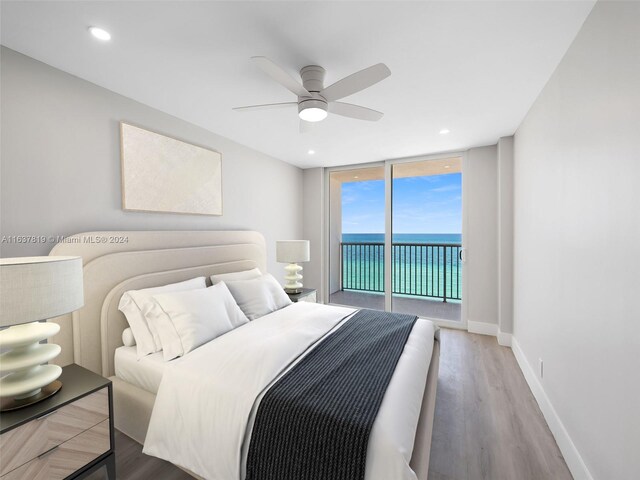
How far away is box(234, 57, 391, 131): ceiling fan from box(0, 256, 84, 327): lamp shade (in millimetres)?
1438

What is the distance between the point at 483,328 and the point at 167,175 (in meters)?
4.33

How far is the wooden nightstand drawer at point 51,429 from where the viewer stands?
123 cm

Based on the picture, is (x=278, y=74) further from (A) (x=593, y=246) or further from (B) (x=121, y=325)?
(B) (x=121, y=325)

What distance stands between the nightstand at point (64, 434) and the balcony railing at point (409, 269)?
3.90 meters

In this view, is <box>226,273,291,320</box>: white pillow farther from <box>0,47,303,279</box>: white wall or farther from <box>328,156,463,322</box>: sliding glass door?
<box>328,156,463,322</box>: sliding glass door

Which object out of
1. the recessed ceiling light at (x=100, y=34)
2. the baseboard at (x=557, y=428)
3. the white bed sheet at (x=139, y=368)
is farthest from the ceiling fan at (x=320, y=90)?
the baseboard at (x=557, y=428)

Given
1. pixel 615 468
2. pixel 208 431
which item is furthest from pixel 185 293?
pixel 615 468

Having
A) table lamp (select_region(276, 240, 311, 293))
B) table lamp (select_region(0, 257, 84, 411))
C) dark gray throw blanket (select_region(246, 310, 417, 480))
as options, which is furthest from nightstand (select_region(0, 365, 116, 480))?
table lamp (select_region(276, 240, 311, 293))

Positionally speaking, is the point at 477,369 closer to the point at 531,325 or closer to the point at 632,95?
the point at 531,325

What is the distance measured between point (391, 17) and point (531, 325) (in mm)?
2780

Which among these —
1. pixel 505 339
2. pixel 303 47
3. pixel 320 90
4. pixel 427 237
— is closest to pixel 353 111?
pixel 320 90

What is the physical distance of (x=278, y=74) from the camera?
159cm

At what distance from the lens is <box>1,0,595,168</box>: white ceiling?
1458mm

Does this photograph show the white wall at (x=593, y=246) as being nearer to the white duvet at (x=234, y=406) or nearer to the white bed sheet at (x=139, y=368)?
the white duvet at (x=234, y=406)
